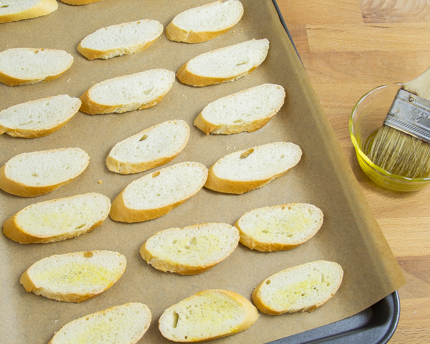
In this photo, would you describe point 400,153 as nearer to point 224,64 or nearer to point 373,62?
point 373,62

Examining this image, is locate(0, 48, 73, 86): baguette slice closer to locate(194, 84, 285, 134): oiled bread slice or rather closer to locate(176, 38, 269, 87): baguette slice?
locate(176, 38, 269, 87): baguette slice

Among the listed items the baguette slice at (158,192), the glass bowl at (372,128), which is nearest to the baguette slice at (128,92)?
the baguette slice at (158,192)

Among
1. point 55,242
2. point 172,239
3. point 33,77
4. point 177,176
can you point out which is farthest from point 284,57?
point 55,242

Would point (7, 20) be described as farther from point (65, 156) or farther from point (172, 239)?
point (172, 239)

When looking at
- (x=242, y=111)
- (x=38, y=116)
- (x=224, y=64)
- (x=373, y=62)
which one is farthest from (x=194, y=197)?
(x=373, y=62)

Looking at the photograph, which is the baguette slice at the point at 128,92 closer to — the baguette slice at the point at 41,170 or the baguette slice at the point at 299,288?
the baguette slice at the point at 41,170

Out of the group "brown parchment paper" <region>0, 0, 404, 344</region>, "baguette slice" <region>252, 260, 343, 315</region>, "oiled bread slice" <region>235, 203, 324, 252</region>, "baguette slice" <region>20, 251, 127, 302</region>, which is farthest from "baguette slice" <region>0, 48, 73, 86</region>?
"baguette slice" <region>252, 260, 343, 315</region>
